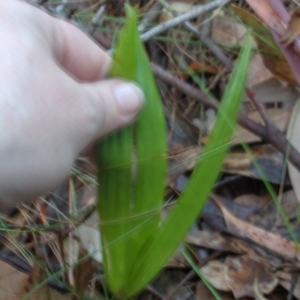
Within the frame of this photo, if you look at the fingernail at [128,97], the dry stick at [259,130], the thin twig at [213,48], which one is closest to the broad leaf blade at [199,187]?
the fingernail at [128,97]

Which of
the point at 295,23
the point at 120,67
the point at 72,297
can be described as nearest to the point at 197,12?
the point at 295,23

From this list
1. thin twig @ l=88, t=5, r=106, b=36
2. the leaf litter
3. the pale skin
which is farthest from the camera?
thin twig @ l=88, t=5, r=106, b=36

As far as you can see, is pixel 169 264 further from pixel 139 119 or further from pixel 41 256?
pixel 139 119

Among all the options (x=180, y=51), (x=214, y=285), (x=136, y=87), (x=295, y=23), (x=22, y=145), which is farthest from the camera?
(x=180, y=51)

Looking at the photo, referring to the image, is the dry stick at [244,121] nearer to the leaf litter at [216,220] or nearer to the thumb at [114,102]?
the leaf litter at [216,220]

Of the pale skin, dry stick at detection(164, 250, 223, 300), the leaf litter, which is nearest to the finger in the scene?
the pale skin

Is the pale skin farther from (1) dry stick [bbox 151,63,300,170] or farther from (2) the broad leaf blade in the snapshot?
(1) dry stick [bbox 151,63,300,170]

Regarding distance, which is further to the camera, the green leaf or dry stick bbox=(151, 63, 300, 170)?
dry stick bbox=(151, 63, 300, 170)

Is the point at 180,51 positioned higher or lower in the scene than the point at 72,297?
higher
